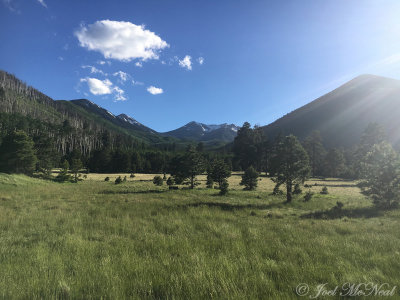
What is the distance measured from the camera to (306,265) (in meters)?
4.43

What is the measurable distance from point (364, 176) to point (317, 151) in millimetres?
68066

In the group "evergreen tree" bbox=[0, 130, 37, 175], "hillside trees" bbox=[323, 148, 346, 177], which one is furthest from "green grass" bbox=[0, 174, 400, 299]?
"hillside trees" bbox=[323, 148, 346, 177]

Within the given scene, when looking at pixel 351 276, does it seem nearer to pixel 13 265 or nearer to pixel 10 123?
pixel 13 265

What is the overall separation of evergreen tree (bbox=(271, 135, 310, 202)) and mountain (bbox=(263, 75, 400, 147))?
349 feet

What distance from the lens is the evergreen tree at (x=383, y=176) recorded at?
643 inches

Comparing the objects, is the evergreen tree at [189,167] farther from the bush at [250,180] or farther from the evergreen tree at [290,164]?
the evergreen tree at [290,164]

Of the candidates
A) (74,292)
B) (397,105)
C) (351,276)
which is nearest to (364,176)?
(351,276)

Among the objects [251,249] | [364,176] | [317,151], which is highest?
[317,151]

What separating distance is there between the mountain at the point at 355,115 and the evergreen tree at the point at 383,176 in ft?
346

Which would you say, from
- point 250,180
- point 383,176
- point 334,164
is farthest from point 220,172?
point 334,164

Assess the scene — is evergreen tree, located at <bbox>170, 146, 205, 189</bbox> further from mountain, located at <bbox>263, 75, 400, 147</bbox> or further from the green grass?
mountain, located at <bbox>263, 75, 400, 147</bbox>

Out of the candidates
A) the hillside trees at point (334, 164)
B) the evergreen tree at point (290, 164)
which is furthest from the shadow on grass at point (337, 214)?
the hillside trees at point (334, 164)

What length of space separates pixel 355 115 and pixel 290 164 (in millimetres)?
179174

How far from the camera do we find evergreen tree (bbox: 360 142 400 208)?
643 inches
